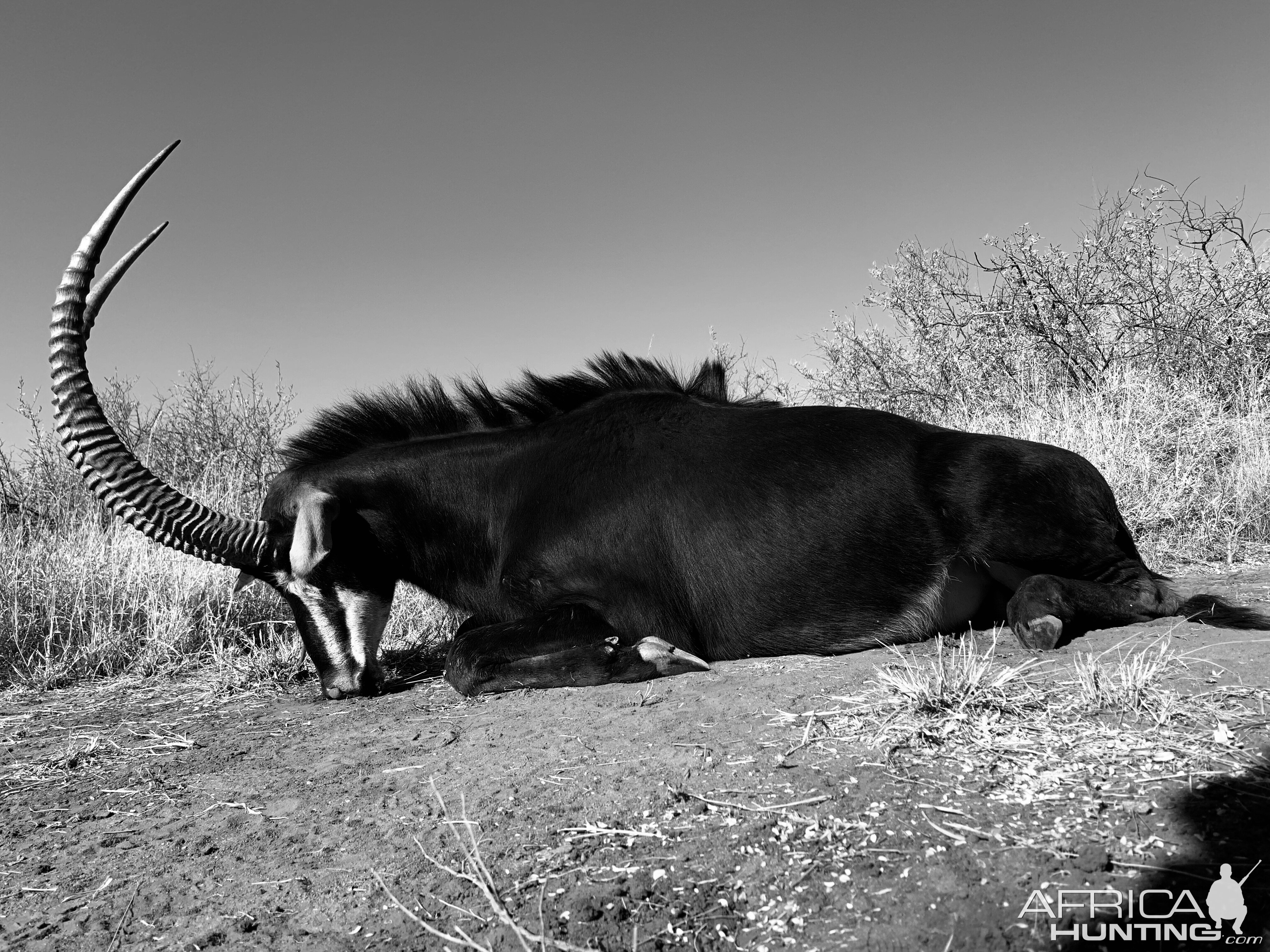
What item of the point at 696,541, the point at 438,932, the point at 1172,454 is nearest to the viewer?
the point at 438,932

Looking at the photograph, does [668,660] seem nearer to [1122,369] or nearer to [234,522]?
[234,522]

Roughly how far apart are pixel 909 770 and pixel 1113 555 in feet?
7.22

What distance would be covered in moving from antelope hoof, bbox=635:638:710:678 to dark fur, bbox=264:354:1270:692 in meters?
0.09

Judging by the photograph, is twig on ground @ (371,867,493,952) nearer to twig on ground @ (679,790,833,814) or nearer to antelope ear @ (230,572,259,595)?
twig on ground @ (679,790,833,814)

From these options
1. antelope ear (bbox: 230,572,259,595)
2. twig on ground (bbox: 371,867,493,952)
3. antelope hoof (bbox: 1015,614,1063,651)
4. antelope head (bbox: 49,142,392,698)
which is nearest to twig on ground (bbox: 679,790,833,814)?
twig on ground (bbox: 371,867,493,952)

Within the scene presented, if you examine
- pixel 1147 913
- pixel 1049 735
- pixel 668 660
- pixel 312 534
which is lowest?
pixel 1147 913

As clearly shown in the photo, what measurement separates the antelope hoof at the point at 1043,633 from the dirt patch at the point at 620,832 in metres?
0.19

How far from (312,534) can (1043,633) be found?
3.28 metres

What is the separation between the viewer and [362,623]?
413cm

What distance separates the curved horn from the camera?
368 centimetres

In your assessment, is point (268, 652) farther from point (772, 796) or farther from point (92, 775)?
point (772, 796)

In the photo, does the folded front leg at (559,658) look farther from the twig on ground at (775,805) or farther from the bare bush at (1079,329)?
the bare bush at (1079,329)

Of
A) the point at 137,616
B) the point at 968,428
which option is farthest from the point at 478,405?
the point at 968,428

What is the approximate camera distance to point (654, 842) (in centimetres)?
201
